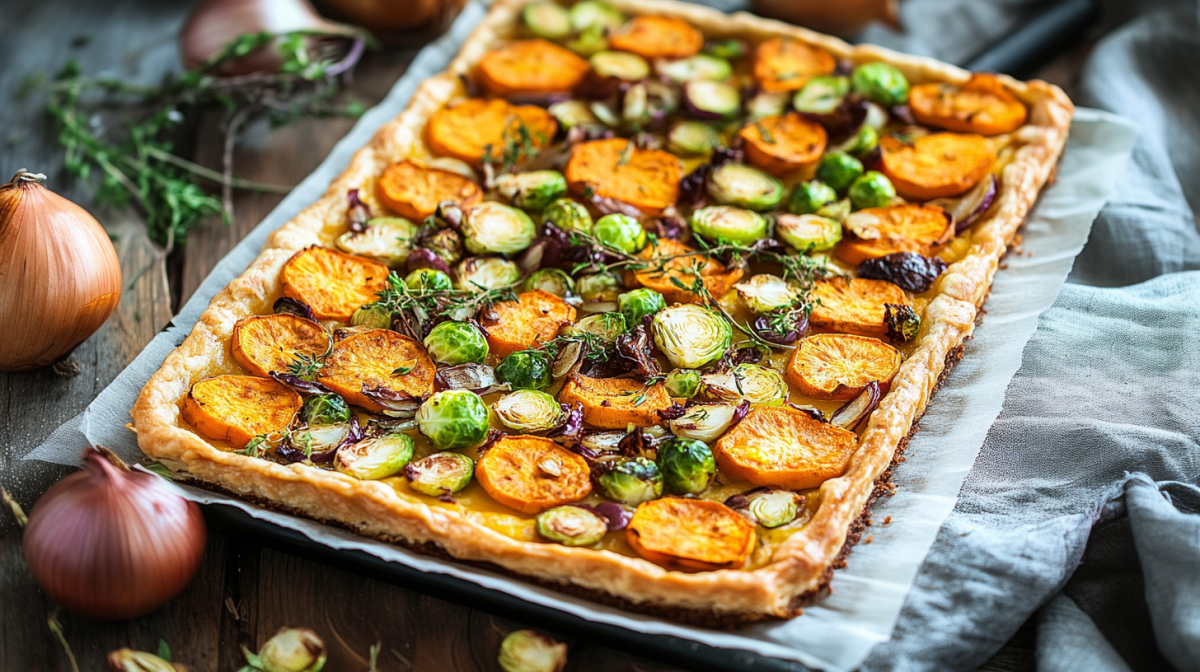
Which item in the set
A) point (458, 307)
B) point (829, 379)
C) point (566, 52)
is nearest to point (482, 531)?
point (458, 307)

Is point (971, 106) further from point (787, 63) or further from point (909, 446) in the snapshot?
point (909, 446)

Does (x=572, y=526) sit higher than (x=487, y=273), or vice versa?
(x=487, y=273)

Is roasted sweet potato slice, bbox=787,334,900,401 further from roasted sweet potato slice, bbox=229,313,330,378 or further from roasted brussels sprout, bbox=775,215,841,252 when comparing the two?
roasted sweet potato slice, bbox=229,313,330,378

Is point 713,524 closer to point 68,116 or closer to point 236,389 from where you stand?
point 236,389

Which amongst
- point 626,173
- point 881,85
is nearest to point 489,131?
point 626,173

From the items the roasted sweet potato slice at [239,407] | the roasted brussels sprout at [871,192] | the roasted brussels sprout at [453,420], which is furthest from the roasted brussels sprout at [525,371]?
the roasted brussels sprout at [871,192]

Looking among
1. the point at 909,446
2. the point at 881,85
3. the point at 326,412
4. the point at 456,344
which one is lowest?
the point at 909,446
